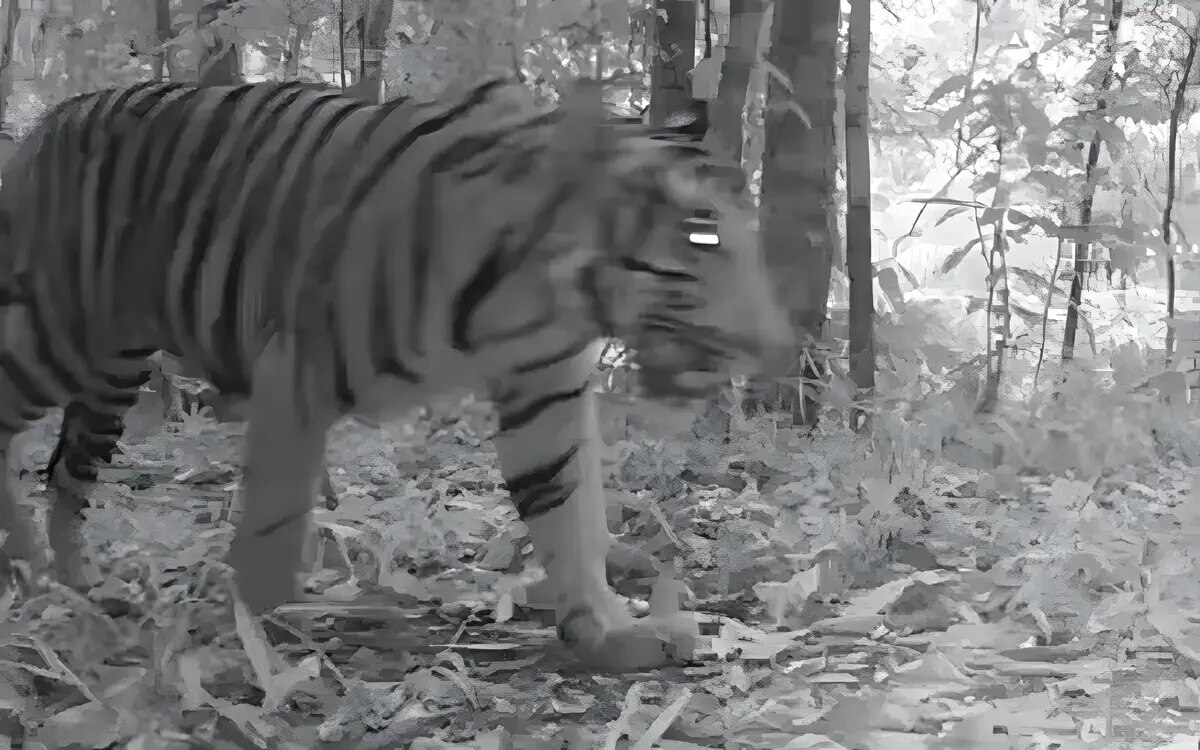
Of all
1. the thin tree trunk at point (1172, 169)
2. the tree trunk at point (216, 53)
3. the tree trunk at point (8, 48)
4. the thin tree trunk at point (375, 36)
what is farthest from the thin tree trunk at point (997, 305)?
the tree trunk at point (8, 48)

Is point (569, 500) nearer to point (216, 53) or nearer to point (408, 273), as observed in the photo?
point (408, 273)

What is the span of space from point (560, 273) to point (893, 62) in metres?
0.62

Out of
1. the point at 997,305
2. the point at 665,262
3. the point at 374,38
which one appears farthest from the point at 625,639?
the point at 997,305

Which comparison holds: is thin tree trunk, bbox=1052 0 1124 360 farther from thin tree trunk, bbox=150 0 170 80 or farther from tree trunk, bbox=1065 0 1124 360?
thin tree trunk, bbox=150 0 170 80

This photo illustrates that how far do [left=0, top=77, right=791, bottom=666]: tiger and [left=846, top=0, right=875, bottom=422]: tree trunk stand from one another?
A: 37cm

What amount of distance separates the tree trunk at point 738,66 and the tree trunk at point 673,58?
3cm

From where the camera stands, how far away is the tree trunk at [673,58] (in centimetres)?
90

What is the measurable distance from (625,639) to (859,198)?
572 mm

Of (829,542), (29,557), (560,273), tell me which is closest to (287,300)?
(560,273)

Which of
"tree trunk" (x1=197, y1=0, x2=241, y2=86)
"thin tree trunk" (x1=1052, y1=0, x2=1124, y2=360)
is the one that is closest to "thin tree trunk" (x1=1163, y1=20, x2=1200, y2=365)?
"thin tree trunk" (x1=1052, y1=0, x2=1124, y2=360)

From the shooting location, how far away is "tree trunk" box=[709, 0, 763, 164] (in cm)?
92

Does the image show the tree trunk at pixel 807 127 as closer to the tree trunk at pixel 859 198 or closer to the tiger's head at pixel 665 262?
the tree trunk at pixel 859 198

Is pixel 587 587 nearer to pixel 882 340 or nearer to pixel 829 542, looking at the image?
pixel 829 542

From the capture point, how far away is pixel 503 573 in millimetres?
761
